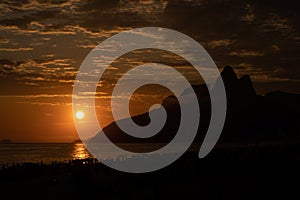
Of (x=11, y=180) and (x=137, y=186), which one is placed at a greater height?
(x=11, y=180)

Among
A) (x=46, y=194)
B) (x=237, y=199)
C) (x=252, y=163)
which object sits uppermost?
(x=252, y=163)

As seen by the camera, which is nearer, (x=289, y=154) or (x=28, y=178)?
(x=28, y=178)

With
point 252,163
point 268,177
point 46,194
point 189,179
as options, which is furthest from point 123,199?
point 252,163

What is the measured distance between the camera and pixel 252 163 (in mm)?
52281

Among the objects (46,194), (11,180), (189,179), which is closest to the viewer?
(46,194)

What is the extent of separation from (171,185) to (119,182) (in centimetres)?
408

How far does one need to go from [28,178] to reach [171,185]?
54.1ft

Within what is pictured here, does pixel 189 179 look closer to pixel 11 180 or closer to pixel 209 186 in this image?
pixel 209 186

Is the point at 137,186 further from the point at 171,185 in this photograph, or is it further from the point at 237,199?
the point at 237,199

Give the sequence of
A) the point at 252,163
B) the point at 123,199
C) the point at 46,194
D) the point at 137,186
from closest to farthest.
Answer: the point at 123,199
the point at 46,194
the point at 137,186
the point at 252,163

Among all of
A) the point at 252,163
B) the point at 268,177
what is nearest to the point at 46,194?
the point at 268,177

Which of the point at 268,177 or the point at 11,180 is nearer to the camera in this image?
the point at 268,177

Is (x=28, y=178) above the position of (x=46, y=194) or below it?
above

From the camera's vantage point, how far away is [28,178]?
46188 millimetres
